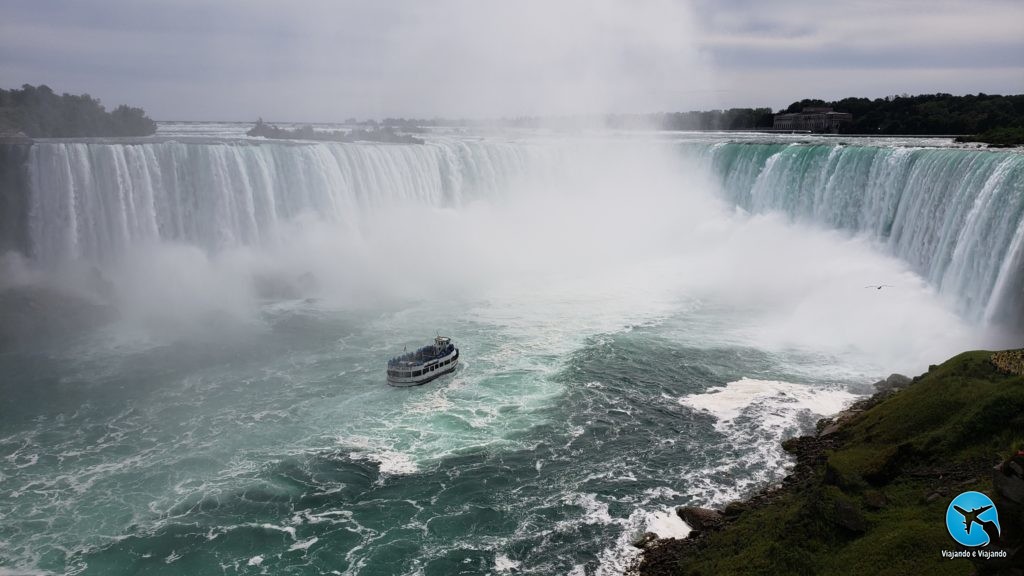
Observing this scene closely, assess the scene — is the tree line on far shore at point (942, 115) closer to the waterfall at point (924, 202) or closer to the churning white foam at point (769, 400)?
the waterfall at point (924, 202)

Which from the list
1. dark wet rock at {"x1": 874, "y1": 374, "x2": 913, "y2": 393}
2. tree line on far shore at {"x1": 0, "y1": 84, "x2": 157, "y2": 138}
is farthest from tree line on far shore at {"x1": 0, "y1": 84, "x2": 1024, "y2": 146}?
dark wet rock at {"x1": 874, "y1": 374, "x2": 913, "y2": 393}

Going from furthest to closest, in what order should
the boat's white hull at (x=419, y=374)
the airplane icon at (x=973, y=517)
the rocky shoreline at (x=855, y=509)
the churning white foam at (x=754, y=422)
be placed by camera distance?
1. the boat's white hull at (x=419, y=374)
2. the churning white foam at (x=754, y=422)
3. the rocky shoreline at (x=855, y=509)
4. the airplane icon at (x=973, y=517)

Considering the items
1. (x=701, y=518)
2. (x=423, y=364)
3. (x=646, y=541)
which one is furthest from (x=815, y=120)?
(x=646, y=541)

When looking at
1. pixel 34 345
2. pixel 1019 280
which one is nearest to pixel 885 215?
pixel 1019 280

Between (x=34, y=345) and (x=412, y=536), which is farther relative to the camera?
(x=34, y=345)

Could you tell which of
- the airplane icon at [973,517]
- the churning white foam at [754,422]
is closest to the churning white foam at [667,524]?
the churning white foam at [754,422]

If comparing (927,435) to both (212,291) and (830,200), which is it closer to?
(830,200)

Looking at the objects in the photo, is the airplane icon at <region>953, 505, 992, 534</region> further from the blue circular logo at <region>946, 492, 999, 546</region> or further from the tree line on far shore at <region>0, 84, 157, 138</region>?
the tree line on far shore at <region>0, 84, 157, 138</region>
